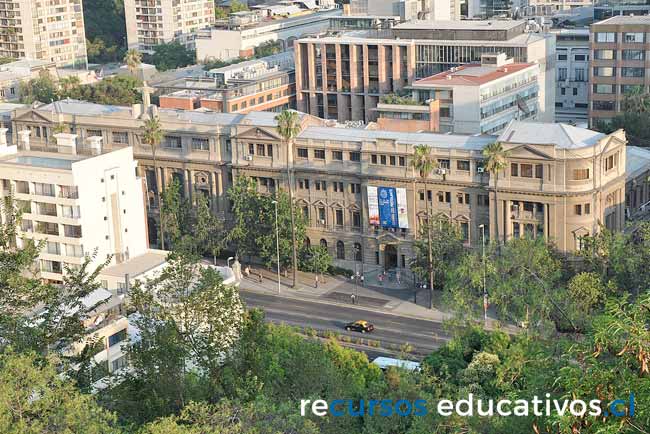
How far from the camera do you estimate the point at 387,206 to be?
13512 centimetres

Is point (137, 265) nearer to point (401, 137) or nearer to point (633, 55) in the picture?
point (401, 137)

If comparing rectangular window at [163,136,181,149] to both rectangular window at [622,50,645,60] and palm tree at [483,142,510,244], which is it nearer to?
palm tree at [483,142,510,244]

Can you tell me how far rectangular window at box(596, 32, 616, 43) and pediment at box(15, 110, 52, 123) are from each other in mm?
83571

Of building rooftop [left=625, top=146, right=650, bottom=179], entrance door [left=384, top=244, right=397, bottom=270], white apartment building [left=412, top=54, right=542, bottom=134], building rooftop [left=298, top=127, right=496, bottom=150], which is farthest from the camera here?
white apartment building [left=412, top=54, right=542, bottom=134]

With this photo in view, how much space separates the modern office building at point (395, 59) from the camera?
18650 centimetres

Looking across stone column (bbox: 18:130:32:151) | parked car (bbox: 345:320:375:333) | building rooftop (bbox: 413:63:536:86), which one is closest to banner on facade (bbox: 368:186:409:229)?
parked car (bbox: 345:320:375:333)

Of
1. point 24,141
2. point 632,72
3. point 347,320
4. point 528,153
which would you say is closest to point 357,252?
point 347,320

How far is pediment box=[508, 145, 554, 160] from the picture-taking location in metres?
124

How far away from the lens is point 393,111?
527 feet

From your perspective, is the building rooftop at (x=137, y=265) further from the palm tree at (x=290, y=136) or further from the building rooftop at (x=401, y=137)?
the building rooftop at (x=401, y=137)

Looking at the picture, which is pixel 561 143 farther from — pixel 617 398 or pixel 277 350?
pixel 617 398

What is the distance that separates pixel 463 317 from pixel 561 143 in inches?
1139

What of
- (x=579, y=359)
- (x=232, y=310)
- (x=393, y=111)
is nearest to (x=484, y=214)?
(x=393, y=111)

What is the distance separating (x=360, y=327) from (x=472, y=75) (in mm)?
61086
